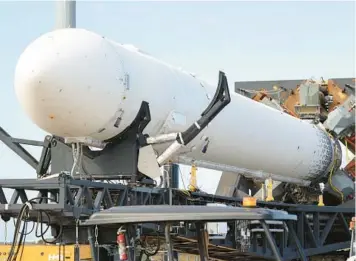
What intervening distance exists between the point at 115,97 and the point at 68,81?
71 centimetres

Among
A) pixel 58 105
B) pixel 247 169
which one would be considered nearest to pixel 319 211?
pixel 247 169

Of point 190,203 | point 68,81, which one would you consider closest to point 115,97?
point 68,81

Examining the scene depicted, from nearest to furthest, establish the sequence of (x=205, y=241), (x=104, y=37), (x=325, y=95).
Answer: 1. (x=205, y=241)
2. (x=104, y=37)
3. (x=325, y=95)

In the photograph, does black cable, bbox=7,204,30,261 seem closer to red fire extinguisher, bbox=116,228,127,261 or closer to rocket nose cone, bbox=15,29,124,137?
rocket nose cone, bbox=15,29,124,137

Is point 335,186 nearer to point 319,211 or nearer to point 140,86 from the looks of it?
point 319,211

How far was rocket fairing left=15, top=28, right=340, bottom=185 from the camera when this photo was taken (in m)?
8.97

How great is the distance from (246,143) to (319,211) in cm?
322

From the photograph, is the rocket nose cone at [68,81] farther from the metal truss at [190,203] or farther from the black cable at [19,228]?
the black cable at [19,228]

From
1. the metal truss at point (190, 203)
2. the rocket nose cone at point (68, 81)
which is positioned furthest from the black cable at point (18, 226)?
the rocket nose cone at point (68, 81)

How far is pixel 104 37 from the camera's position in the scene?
9688 millimetres

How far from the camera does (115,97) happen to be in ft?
30.6

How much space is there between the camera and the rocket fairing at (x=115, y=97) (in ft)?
29.4

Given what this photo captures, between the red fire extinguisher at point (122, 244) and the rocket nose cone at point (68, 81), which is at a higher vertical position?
the rocket nose cone at point (68, 81)

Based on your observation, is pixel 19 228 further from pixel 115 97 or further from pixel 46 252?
pixel 115 97
